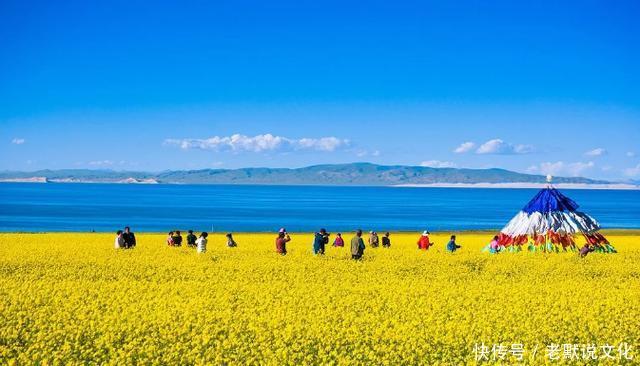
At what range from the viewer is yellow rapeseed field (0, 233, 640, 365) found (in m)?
15.8

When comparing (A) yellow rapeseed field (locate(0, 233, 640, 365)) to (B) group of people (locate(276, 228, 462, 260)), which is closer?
(A) yellow rapeseed field (locate(0, 233, 640, 365))

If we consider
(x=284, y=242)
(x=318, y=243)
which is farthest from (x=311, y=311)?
(x=284, y=242)

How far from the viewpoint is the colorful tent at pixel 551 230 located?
40.4 meters

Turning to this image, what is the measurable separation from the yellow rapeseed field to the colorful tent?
750cm

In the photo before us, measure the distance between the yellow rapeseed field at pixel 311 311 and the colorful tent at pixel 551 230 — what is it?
750cm

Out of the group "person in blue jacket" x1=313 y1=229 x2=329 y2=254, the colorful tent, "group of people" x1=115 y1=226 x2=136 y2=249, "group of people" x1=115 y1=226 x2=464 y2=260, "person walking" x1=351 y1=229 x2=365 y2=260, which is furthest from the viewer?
the colorful tent

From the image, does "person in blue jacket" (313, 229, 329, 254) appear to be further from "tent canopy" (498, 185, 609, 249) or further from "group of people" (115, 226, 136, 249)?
"tent canopy" (498, 185, 609, 249)

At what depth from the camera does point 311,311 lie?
65.5 ft

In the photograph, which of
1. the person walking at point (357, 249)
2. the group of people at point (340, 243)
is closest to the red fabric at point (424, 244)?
the group of people at point (340, 243)

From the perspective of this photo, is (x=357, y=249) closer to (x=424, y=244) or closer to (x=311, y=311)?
(x=424, y=244)

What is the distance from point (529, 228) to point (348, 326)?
2491 centimetres

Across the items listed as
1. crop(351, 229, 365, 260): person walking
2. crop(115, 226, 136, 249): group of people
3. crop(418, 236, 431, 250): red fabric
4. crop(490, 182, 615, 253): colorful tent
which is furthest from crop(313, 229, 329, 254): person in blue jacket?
crop(490, 182, 615, 253): colorful tent

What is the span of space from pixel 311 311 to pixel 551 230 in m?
24.2

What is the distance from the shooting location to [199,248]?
35.5 metres
